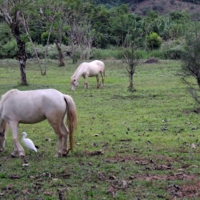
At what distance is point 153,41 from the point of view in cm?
4622

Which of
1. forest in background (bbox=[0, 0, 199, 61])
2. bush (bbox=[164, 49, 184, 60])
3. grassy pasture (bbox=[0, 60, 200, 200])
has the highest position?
grassy pasture (bbox=[0, 60, 200, 200])

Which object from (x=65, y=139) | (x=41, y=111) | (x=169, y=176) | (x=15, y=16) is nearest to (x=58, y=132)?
(x=65, y=139)

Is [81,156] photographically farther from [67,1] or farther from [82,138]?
[67,1]

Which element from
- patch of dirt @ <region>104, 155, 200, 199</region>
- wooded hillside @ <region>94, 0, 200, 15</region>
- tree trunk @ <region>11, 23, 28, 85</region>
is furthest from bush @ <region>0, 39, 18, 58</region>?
wooded hillside @ <region>94, 0, 200, 15</region>

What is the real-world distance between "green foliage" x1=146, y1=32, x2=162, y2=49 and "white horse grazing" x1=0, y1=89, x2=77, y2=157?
1501 inches

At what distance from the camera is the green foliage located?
46.2 m

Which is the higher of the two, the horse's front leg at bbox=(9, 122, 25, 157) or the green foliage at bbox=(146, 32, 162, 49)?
the horse's front leg at bbox=(9, 122, 25, 157)

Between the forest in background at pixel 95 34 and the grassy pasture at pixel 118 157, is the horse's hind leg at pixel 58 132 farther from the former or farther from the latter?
the forest in background at pixel 95 34

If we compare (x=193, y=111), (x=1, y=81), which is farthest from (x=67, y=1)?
(x=193, y=111)

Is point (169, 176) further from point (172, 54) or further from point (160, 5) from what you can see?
point (160, 5)

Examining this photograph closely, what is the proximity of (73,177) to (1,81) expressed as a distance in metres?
18.6

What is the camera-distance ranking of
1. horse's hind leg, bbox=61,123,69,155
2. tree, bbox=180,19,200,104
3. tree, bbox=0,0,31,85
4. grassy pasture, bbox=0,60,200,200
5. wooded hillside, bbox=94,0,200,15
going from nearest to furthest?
grassy pasture, bbox=0,60,200,200, horse's hind leg, bbox=61,123,69,155, tree, bbox=180,19,200,104, tree, bbox=0,0,31,85, wooded hillside, bbox=94,0,200,15

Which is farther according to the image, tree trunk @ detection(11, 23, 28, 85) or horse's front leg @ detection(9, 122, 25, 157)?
tree trunk @ detection(11, 23, 28, 85)

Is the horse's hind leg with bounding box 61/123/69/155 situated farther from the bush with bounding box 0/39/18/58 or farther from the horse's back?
the bush with bounding box 0/39/18/58
